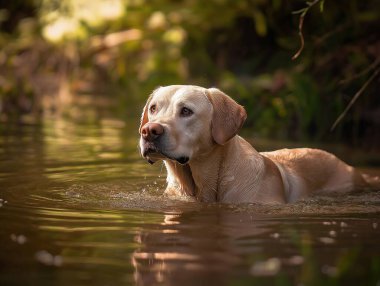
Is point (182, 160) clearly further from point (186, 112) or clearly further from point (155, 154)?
point (186, 112)

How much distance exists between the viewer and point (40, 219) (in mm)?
6117

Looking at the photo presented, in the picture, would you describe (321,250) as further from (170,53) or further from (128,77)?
(128,77)

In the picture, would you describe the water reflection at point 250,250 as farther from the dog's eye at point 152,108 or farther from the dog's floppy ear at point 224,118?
the dog's eye at point 152,108

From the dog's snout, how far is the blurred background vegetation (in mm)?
2203

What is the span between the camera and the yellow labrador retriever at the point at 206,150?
673 cm

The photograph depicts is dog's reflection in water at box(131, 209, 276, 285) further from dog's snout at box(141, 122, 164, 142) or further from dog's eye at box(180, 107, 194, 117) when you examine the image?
dog's eye at box(180, 107, 194, 117)

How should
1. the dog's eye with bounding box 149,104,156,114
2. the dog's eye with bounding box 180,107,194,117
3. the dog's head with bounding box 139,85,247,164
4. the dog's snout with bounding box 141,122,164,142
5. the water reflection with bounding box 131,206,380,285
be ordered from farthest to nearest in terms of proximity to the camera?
the dog's eye with bounding box 149,104,156,114, the dog's eye with bounding box 180,107,194,117, the dog's head with bounding box 139,85,247,164, the dog's snout with bounding box 141,122,164,142, the water reflection with bounding box 131,206,380,285

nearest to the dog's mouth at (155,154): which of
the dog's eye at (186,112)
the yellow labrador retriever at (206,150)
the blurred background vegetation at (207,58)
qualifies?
the yellow labrador retriever at (206,150)

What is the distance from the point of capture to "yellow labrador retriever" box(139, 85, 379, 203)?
22.1 feet

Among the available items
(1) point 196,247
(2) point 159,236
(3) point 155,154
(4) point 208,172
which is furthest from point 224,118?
(1) point 196,247

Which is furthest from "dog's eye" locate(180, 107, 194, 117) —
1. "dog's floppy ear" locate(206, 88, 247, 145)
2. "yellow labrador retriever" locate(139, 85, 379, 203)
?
"dog's floppy ear" locate(206, 88, 247, 145)

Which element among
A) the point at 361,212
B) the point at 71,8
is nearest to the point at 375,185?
the point at 361,212

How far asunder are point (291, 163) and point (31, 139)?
484 centimetres

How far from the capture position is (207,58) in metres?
17.3
